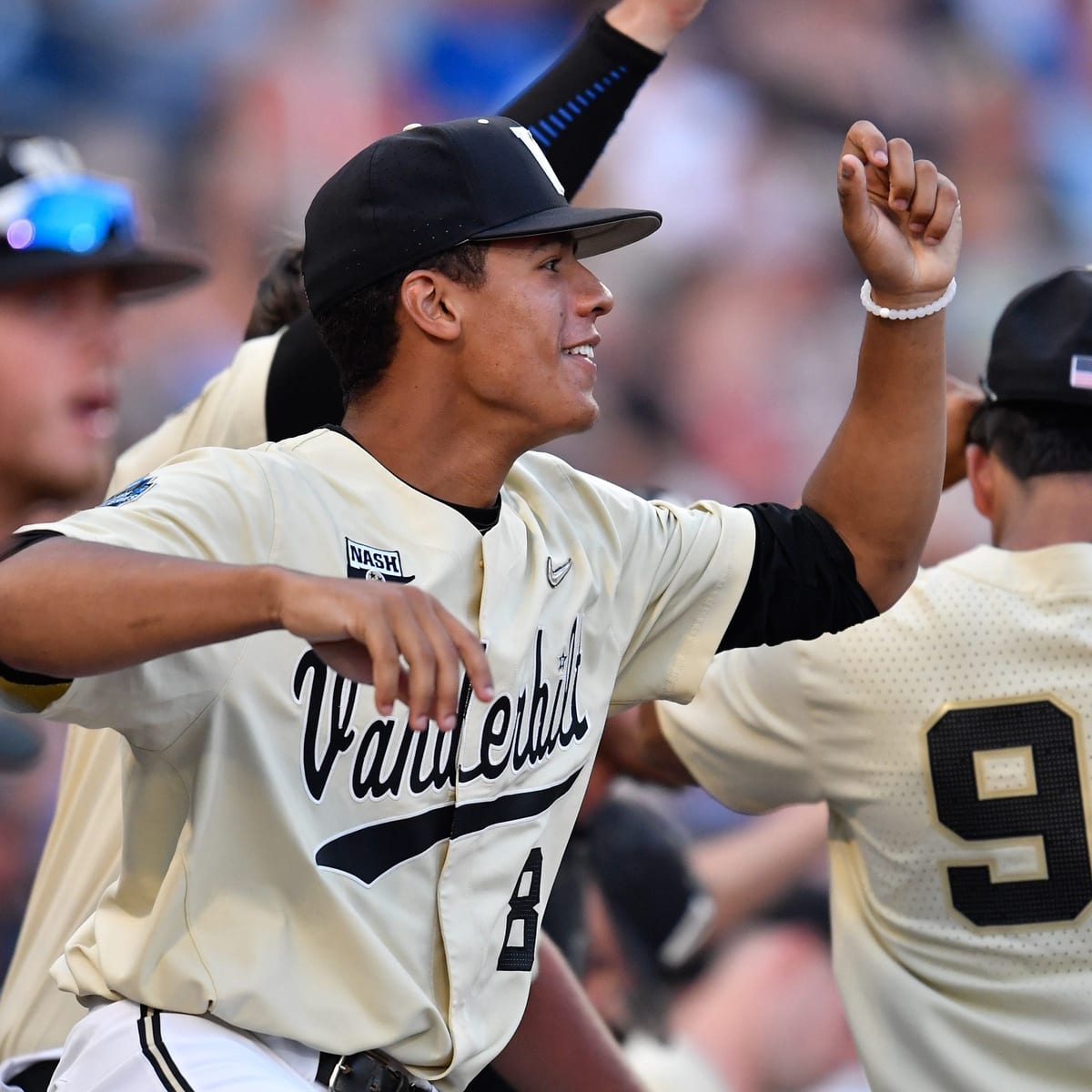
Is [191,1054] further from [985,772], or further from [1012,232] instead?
[1012,232]

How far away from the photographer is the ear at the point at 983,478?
8.34 ft

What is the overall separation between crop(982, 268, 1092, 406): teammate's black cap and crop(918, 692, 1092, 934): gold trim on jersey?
19.1 inches

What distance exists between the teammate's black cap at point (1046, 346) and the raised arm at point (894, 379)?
46 centimetres

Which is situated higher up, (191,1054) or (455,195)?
(455,195)

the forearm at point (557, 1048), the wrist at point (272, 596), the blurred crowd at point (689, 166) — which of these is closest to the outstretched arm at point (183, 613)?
the wrist at point (272, 596)

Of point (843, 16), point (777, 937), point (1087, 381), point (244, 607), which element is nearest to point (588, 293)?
point (244, 607)

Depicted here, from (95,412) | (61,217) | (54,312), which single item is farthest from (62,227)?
(95,412)

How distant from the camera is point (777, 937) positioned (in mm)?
4691

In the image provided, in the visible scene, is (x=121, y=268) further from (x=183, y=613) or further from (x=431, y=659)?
(x=431, y=659)

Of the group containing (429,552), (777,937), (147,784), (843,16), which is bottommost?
(777,937)

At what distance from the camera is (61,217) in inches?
79.5

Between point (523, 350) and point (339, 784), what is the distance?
57 centimetres

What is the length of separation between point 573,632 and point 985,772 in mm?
786

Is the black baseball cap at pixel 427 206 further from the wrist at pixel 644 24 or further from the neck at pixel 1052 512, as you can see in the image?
the neck at pixel 1052 512
